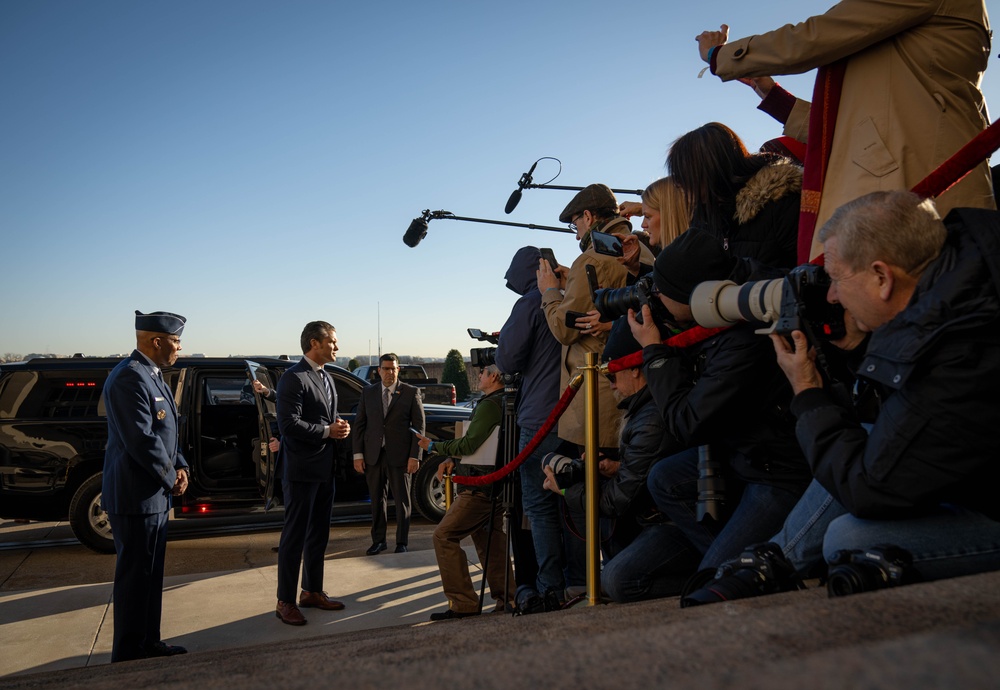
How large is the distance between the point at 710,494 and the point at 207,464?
6796 millimetres

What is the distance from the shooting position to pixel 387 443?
755 cm

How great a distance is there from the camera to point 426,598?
5.70m

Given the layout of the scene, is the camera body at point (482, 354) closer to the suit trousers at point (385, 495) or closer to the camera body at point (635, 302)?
the camera body at point (635, 302)

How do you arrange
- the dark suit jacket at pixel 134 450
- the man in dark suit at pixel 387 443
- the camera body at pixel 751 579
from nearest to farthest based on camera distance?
the camera body at pixel 751 579 → the dark suit jacket at pixel 134 450 → the man in dark suit at pixel 387 443

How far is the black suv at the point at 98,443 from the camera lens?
290 inches

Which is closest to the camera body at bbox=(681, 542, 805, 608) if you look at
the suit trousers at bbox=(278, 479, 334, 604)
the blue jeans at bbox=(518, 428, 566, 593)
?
the blue jeans at bbox=(518, 428, 566, 593)

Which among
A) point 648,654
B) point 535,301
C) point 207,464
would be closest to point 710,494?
point 648,654

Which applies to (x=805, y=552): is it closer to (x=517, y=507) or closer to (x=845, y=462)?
(x=845, y=462)

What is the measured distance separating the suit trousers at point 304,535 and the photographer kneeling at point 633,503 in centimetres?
233

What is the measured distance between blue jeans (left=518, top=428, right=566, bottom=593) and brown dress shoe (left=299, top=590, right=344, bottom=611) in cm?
196

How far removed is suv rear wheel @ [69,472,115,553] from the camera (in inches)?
289

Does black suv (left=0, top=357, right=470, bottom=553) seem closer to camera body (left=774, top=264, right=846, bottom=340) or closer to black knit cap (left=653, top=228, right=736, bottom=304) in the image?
black knit cap (left=653, top=228, right=736, bottom=304)

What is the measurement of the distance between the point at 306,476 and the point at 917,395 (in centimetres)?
430

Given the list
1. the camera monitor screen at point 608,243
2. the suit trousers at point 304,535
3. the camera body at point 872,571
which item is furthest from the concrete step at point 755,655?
the suit trousers at point 304,535
